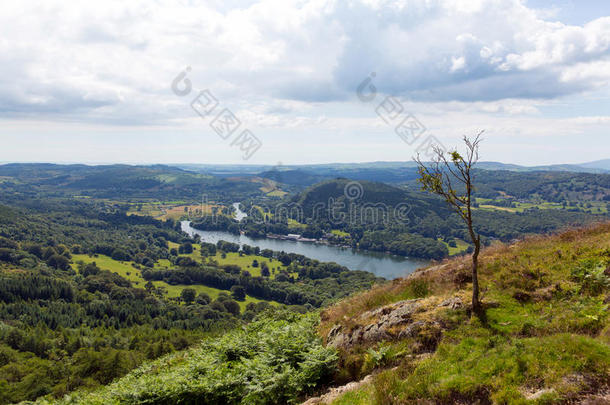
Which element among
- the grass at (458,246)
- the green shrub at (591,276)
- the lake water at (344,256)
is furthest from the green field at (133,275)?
the green shrub at (591,276)

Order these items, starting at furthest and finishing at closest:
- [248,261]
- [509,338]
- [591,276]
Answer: [248,261], [591,276], [509,338]

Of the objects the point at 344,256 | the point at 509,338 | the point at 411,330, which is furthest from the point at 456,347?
the point at 344,256

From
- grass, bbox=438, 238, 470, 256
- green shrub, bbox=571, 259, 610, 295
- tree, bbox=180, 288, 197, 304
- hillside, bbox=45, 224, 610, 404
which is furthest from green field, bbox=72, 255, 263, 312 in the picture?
green shrub, bbox=571, 259, 610, 295

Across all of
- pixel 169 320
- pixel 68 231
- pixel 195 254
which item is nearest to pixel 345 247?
pixel 195 254

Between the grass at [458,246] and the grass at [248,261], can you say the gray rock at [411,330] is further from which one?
the grass at [458,246]

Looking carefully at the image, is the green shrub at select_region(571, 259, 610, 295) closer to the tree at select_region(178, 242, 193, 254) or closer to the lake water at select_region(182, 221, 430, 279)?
the lake water at select_region(182, 221, 430, 279)

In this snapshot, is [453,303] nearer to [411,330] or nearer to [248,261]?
[411,330]

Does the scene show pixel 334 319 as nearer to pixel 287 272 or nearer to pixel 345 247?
pixel 287 272
